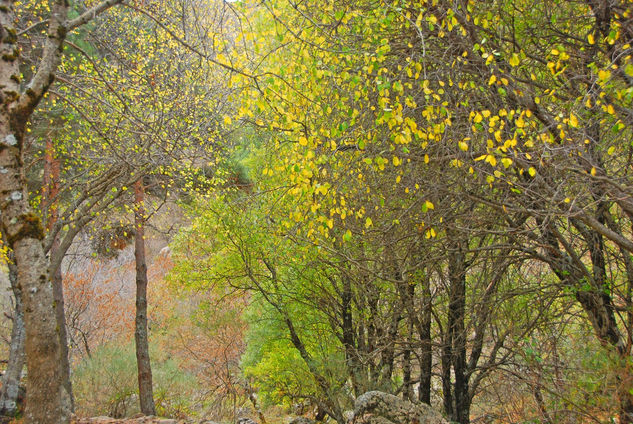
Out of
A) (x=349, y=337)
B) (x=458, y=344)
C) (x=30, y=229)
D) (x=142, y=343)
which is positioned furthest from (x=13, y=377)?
(x=458, y=344)

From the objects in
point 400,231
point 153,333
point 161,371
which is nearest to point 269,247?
point 400,231

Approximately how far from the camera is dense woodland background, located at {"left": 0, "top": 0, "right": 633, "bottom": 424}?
13.0 ft

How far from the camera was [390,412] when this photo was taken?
6.43 metres

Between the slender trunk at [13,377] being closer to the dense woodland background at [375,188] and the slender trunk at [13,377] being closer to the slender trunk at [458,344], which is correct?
the dense woodland background at [375,188]

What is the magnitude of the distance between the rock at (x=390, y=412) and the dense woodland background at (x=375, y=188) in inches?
35.0

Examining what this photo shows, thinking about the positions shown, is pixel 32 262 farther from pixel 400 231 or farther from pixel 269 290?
pixel 269 290

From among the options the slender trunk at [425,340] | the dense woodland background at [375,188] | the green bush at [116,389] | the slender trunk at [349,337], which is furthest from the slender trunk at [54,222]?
the slender trunk at [425,340]

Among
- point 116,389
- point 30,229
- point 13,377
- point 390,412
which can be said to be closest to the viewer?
point 30,229

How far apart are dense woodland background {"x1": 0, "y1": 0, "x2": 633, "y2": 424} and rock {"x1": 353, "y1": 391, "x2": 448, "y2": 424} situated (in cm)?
89

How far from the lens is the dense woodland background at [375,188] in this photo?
3957 millimetres

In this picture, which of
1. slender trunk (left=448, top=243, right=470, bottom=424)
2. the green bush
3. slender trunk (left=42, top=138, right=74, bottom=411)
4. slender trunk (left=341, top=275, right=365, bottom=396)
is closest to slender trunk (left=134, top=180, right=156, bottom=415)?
slender trunk (left=42, top=138, right=74, bottom=411)

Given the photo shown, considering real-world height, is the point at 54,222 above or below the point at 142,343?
above

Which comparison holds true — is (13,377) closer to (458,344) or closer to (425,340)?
(425,340)

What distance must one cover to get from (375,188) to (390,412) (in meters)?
3.25
